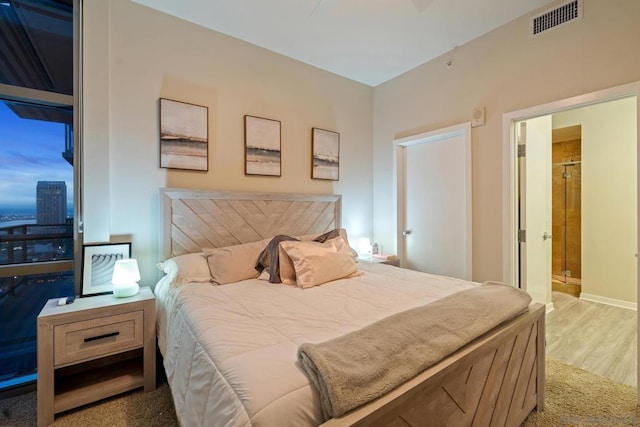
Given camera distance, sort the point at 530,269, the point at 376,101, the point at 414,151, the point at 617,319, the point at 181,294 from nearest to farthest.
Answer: the point at 181,294, the point at 530,269, the point at 617,319, the point at 414,151, the point at 376,101

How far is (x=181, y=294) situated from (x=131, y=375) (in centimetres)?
74

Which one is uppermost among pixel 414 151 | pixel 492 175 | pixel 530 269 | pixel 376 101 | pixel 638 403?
pixel 376 101

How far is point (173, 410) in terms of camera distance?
182cm

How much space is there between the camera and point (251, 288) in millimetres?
2027

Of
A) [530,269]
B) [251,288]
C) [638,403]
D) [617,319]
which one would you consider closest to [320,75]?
[251,288]

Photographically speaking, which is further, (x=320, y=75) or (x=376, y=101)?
(x=376, y=101)

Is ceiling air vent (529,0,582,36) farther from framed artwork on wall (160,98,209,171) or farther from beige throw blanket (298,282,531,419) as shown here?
framed artwork on wall (160,98,209,171)

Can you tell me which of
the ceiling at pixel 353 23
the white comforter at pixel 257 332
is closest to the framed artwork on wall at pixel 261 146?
the ceiling at pixel 353 23

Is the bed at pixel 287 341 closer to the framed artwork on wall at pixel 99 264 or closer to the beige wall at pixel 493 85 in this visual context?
the framed artwork on wall at pixel 99 264

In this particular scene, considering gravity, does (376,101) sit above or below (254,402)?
above

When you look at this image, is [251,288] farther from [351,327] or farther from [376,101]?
[376,101]

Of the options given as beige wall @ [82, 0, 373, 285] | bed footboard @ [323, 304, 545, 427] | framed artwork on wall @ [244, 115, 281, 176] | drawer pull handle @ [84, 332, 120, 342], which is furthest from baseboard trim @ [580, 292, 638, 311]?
drawer pull handle @ [84, 332, 120, 342]

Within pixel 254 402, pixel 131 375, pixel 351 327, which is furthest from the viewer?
pixel 131 375

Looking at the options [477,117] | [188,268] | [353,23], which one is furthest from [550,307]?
[188,268]
